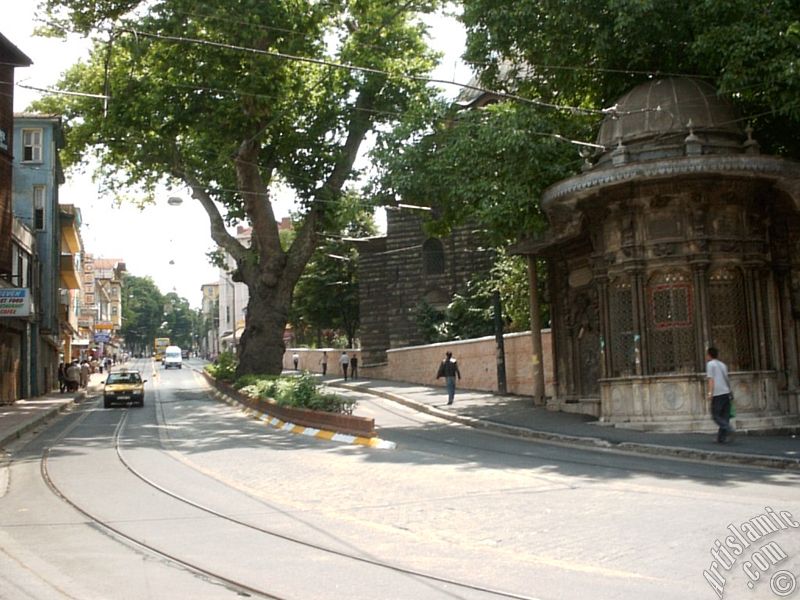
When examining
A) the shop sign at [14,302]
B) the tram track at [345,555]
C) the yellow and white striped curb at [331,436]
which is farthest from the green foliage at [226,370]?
the tram track at [345,555]

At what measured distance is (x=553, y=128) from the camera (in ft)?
66.0

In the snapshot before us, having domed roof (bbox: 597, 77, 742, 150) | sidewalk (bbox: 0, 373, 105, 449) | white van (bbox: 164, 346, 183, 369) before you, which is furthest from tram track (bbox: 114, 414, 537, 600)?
white van (bbox: 164, 346, 183, 369)

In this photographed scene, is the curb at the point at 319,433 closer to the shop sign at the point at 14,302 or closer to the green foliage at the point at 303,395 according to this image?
the green foliage at the point at 303,395

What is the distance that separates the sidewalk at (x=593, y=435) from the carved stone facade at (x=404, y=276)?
20.5 meters

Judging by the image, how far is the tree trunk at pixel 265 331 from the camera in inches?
1228

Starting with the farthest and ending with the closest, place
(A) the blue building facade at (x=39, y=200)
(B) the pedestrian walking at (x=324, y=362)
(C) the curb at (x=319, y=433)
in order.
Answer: (B) the pedestrian walking at (x=324, y=362) < (A) the blue building facade at (x=39, y=200) < (C) the curb at (x=319, y=433)

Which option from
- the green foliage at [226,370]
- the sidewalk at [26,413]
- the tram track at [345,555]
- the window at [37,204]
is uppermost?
the window at [37,204]

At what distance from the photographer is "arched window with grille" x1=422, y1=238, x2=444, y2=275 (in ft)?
163

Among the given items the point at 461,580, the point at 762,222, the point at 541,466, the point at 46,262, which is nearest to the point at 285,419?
the point at 541,466

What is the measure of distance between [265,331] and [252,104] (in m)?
8.39

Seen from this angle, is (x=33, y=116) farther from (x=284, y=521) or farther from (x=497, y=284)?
(x=284, y=521)

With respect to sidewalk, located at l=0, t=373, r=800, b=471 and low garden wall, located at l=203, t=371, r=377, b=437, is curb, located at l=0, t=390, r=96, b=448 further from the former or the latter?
low garden wall, located at l=203, t=371, r=377, b=437

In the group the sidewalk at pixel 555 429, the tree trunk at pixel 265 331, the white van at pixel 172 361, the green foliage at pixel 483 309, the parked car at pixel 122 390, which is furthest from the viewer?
the white van at pixel 172 361

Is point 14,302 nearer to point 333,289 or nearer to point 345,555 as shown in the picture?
point 345,555
